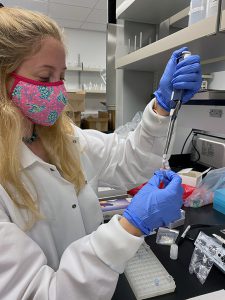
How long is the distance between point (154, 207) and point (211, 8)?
2.55 ft

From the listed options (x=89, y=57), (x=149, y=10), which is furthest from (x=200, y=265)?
(x=89, y=57)

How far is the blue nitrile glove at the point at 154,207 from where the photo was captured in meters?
0.59

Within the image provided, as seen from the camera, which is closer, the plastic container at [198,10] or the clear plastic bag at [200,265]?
the clear plastic bag at [200,265]

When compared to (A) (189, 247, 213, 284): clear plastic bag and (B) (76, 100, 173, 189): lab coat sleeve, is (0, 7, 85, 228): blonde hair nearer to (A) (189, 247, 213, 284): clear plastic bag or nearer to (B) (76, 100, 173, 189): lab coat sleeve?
(B) (76, 100, 173, 189): lab coat sleeve

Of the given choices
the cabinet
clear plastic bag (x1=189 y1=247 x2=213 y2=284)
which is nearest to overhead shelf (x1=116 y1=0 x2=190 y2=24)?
the cabinet

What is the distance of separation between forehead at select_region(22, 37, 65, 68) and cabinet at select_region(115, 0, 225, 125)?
53 cm

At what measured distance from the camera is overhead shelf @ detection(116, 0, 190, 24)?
4.97 feet

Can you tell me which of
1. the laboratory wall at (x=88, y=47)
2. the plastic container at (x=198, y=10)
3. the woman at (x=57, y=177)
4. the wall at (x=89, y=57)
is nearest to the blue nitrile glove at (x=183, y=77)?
the woman at (x=57, y=177)

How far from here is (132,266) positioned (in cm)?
73

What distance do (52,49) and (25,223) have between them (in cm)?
54

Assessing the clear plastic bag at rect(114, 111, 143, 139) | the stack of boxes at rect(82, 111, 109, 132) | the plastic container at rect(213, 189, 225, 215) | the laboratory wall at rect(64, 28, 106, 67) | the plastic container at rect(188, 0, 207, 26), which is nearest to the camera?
the plastic container at rect(188, 0, 207, 26)

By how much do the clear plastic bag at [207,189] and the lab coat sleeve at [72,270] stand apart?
71 cm

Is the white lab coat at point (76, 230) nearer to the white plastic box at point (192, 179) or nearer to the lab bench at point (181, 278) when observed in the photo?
the lab bench at point (181, 278)

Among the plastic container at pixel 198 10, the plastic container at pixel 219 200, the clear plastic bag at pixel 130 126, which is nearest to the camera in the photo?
the plastic container at pixel 198 10
